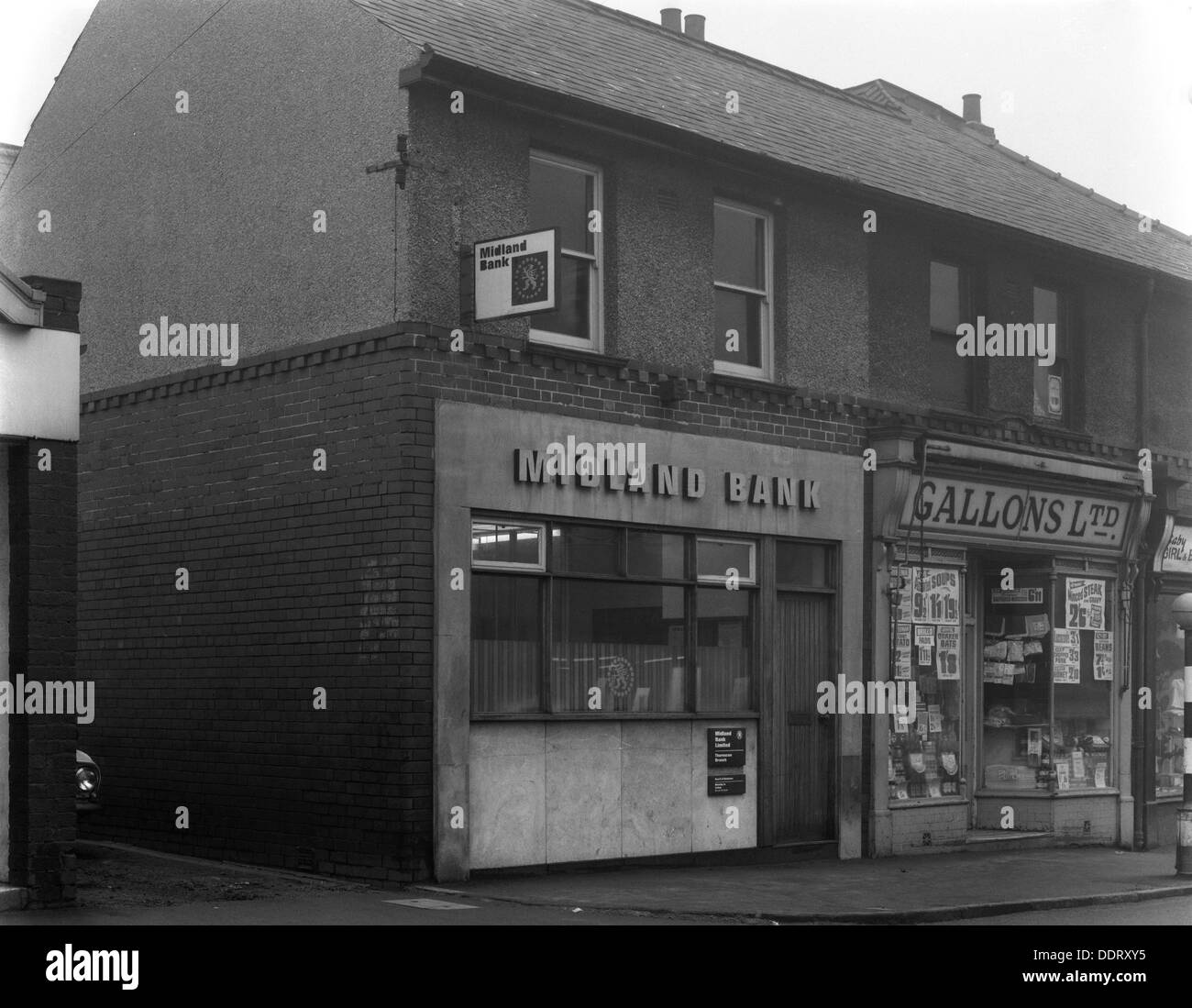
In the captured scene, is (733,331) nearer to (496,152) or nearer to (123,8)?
(496,152)

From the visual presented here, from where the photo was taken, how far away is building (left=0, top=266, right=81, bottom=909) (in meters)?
11.3

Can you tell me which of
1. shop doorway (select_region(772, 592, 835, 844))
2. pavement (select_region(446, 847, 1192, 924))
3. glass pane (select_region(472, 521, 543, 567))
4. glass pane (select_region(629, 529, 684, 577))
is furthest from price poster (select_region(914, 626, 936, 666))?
glass pane (select_region(472, 521, 543, 567))

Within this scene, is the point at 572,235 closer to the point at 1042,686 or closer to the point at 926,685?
the point at 926,685

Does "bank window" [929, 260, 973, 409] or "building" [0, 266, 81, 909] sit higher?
"bank window" [929, 260, 973, 409]

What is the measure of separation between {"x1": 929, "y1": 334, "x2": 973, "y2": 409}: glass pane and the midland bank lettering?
2.44 metres

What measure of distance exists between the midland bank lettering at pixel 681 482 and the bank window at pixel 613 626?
38 cm

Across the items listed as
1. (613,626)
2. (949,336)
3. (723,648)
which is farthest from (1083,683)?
(613,626)

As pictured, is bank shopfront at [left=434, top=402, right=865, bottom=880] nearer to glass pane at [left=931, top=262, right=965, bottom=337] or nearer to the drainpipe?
glass pane at [left=931, top=262, right=965, bottom=337]

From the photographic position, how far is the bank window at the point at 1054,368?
19.8 meters

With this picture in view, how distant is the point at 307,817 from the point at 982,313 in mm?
9213

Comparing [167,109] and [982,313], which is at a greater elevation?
[167,109]

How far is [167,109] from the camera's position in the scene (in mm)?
16469

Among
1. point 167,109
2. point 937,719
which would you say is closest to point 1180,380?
point 937,719

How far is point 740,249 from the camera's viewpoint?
16703mm
